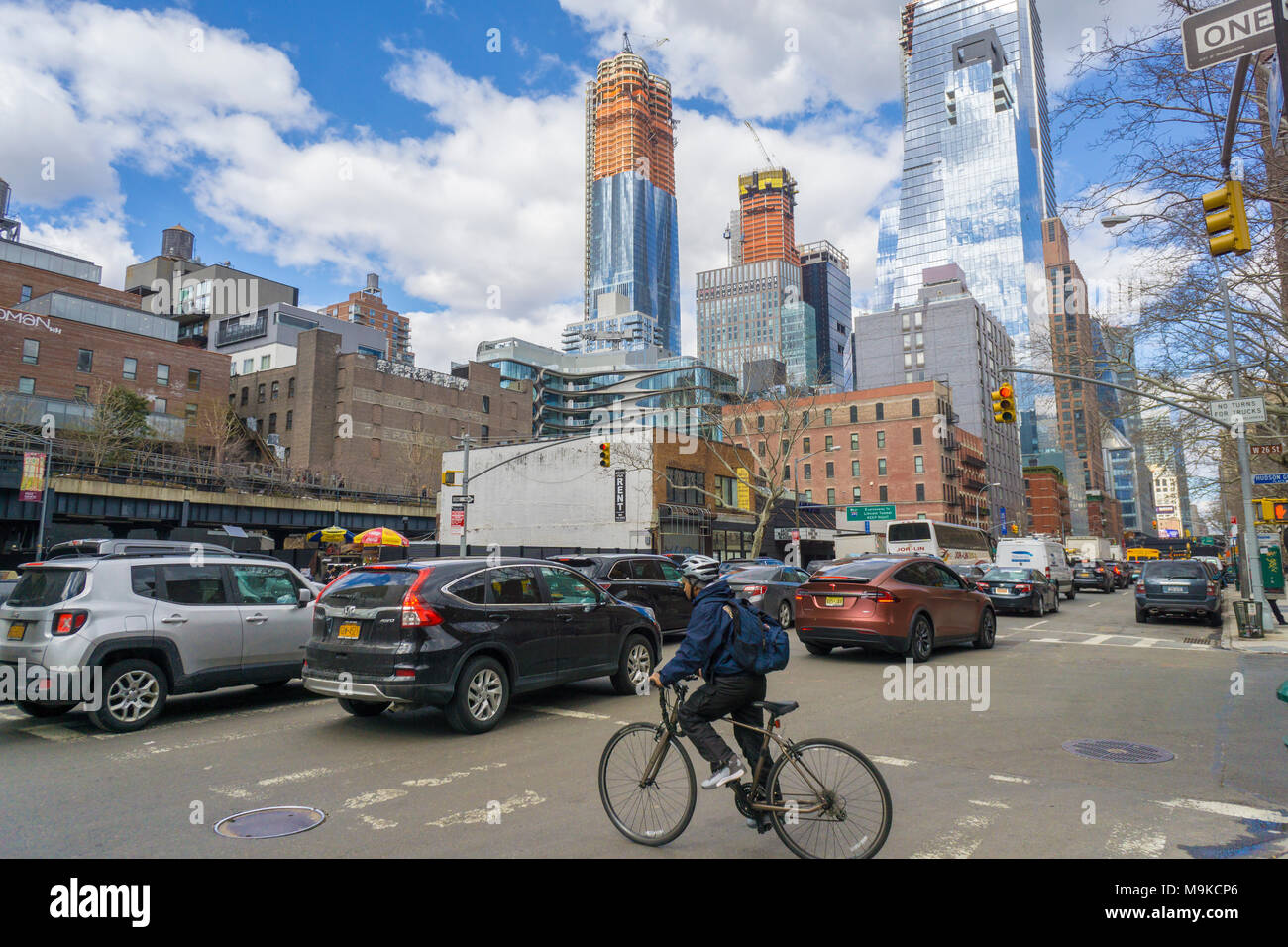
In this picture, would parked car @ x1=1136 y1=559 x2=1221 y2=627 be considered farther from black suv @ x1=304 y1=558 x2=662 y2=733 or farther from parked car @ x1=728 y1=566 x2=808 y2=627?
black suv @ x1=304 y1=558 x2=662 y2=733

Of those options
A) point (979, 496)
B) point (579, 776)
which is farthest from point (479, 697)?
point (979, 496)

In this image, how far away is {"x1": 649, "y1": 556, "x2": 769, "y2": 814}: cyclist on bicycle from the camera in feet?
14.8

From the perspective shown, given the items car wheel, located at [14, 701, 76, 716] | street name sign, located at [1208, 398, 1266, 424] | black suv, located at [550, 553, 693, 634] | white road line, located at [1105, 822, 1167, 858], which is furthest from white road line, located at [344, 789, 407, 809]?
street name sign, located at [1208, 398, 1266, 424]

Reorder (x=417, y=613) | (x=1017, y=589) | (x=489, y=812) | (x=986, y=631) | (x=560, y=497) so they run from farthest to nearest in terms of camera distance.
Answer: (x=560, y=497)
(x=1017, y=589)
(x=986, y=631)
(x=417, y=613)
(x=489, y=812)

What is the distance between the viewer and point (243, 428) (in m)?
77.7

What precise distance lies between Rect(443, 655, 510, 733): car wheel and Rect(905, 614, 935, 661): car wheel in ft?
23.0

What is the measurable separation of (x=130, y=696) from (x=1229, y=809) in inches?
383

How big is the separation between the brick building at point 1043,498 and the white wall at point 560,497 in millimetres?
102465

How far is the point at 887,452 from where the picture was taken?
85000 millimetres

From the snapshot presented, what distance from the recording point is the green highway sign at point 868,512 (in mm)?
69125

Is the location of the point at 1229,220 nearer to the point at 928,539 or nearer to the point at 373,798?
the point at 373,798

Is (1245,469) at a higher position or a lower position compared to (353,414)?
lower

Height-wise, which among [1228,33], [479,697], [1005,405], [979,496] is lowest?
[479,697]
